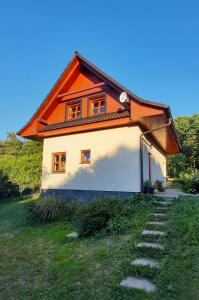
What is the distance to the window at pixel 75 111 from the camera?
12.0 meters

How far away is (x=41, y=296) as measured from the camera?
3.43 m

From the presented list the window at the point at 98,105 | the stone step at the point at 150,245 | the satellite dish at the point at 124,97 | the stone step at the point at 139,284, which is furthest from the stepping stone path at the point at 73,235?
the window at the point at 98,105

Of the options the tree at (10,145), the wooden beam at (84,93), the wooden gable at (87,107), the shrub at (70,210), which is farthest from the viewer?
the tree at (10,145)

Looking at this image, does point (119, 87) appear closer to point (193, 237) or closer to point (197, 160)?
point (193, 237)

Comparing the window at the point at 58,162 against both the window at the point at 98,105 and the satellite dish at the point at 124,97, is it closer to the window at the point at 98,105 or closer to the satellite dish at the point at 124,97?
the window at the point at 98,105

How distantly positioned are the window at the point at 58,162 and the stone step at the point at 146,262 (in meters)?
7.83

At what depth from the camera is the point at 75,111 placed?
12172 mm

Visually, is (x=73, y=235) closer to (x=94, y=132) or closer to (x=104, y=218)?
(x=104, y=218)

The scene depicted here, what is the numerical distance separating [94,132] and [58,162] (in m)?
2.79

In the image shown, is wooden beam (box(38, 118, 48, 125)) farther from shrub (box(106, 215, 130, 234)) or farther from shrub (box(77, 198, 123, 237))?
shrub (box(106, 215, 130, 234))

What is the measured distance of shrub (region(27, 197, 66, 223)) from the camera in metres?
7.96

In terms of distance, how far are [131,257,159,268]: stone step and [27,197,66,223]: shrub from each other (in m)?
4.44

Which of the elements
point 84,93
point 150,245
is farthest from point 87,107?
point 150,245

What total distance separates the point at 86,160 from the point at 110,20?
7.43 metres
